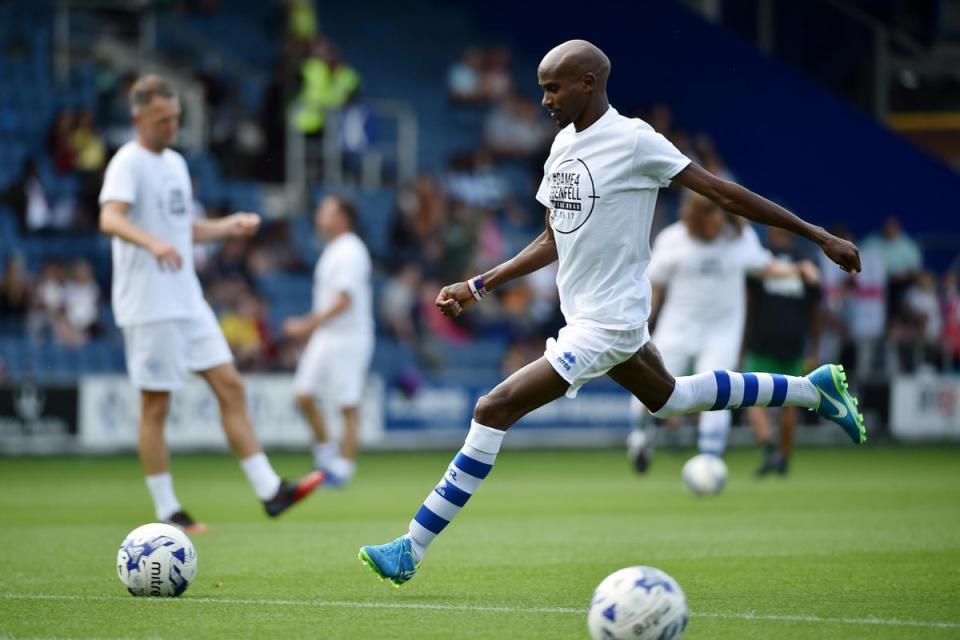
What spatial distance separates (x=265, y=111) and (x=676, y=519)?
15070 millimetres

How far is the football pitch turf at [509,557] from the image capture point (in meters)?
6.61

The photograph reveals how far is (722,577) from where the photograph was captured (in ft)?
26.8

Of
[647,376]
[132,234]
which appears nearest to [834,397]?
[647,376]

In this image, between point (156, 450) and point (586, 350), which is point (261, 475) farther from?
point (586, 350)

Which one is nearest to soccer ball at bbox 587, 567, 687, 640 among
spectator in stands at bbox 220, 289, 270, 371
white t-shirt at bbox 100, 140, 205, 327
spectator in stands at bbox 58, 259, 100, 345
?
white t-shirt at bbox 100, 140, 205, 327

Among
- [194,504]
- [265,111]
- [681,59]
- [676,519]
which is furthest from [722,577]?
[681,59]

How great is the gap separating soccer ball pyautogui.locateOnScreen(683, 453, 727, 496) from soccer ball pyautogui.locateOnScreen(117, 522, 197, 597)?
6719 mm

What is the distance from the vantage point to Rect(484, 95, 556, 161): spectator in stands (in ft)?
90.2

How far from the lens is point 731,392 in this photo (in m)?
8.03

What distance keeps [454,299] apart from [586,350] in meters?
0.75

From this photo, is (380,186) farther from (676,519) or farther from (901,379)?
(676,519)

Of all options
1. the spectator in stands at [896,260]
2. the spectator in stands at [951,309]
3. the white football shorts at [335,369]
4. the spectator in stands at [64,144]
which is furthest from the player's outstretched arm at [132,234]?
the spectator in stands at [951,309]

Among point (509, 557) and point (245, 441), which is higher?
point (245, 441)

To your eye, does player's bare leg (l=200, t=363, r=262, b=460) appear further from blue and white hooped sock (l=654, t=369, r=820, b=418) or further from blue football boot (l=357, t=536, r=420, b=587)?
blue and white hooped sock (l=654, t=369, r=820, b=418)
